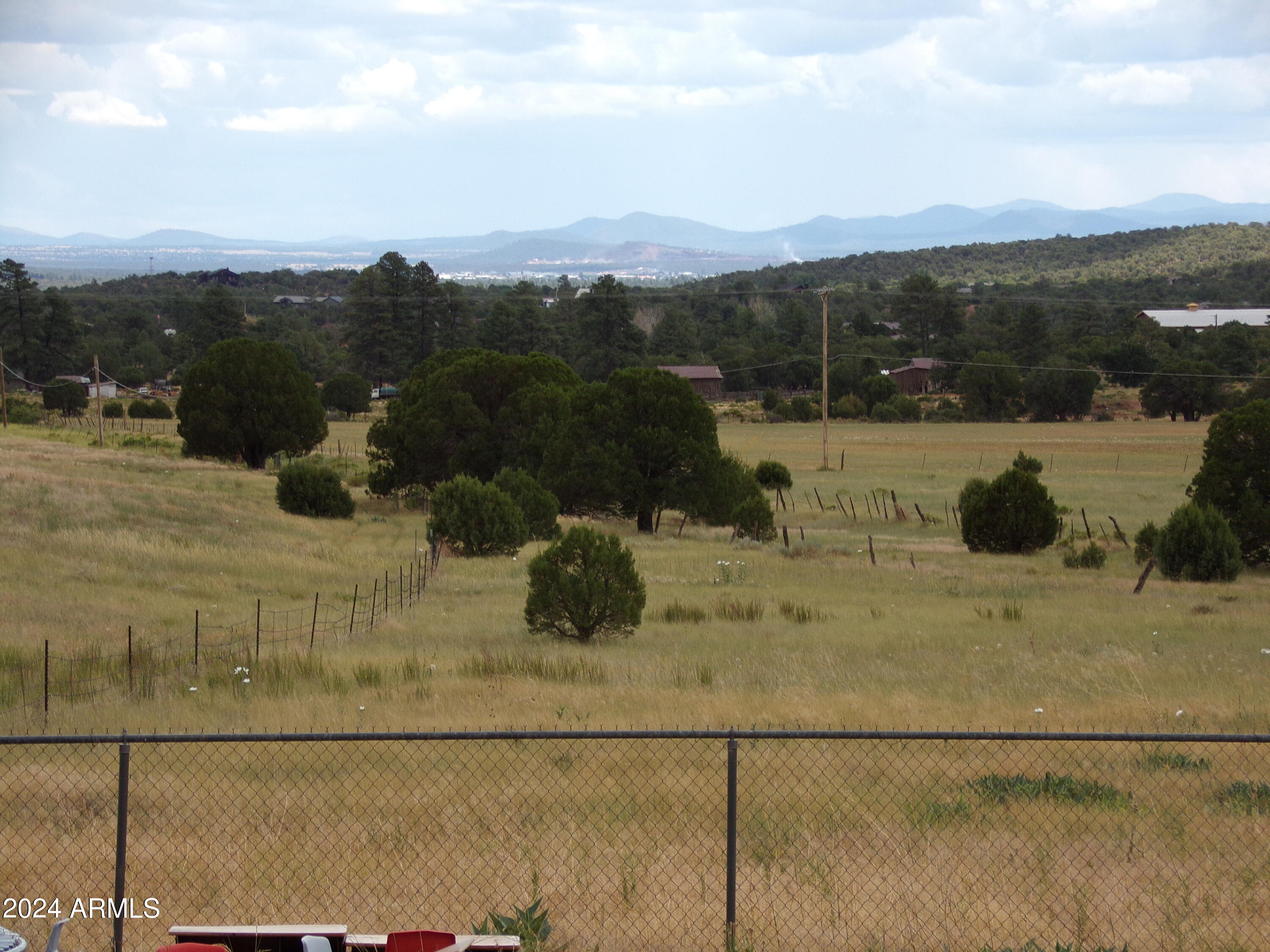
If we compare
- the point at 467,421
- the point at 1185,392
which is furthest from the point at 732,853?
the point at 1185,392

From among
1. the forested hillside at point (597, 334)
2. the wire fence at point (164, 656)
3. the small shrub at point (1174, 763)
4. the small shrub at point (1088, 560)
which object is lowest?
the small shrub at point (1088, 560)

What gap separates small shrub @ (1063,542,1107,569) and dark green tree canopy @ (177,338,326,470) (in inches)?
1358

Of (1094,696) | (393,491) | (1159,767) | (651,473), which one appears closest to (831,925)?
(1159,767)

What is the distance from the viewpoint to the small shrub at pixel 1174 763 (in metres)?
11.3

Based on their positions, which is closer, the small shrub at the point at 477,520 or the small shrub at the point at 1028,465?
the small shrub at the point at 477,520

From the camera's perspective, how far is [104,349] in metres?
110

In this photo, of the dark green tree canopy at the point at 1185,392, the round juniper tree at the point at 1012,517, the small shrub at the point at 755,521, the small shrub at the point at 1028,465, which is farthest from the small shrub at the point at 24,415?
the dark green tree canopy at the point at 1185,392

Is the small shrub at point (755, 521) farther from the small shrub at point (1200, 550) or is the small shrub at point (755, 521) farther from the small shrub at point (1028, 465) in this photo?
the small shrub at point (1028, 465)

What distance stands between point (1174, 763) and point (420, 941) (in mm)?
8607

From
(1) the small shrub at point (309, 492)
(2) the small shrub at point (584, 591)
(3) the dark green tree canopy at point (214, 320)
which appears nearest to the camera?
(2) the small shrub at point (584, 591)

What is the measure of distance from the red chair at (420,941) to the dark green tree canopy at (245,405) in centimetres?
4801

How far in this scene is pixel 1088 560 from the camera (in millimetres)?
29750

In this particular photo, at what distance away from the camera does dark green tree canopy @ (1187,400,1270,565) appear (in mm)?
29297

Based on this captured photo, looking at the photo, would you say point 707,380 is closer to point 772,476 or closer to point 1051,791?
point 772,476
